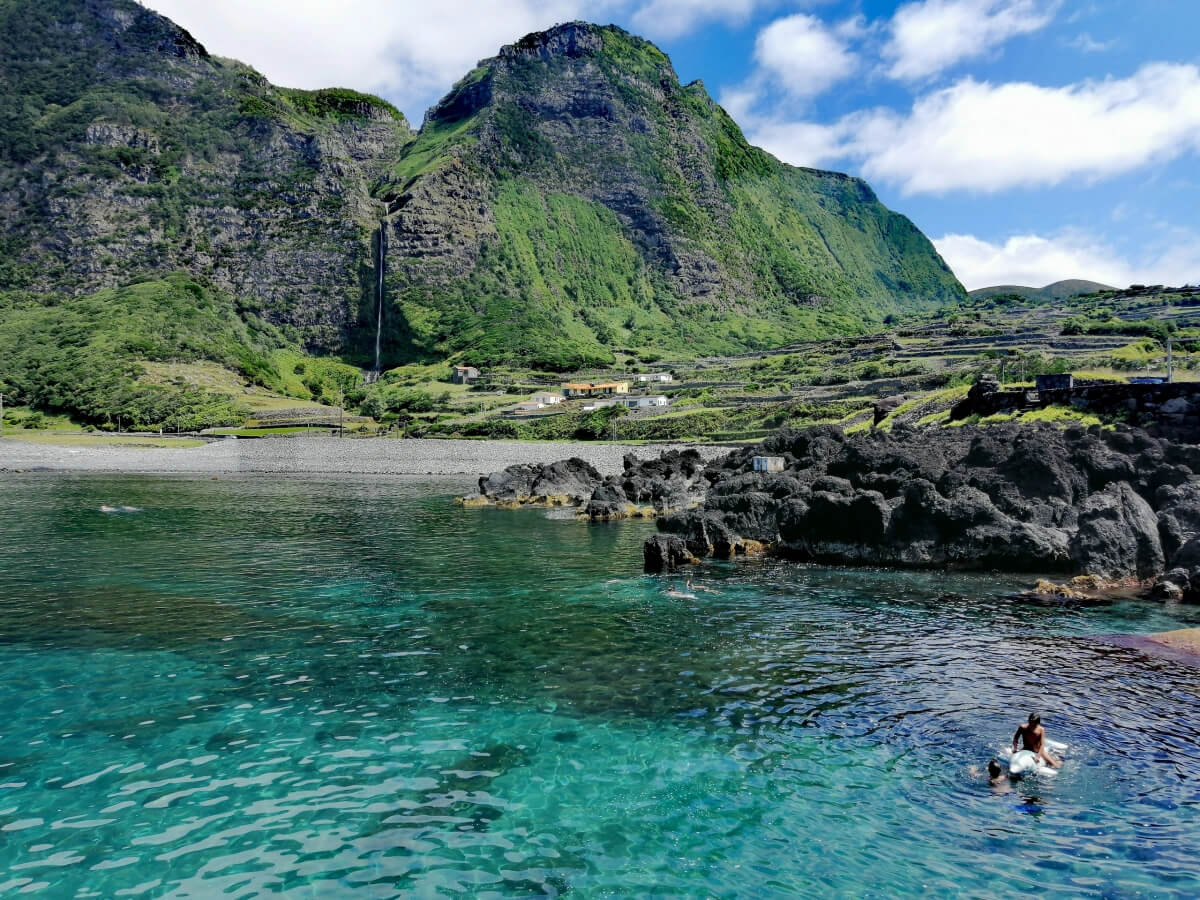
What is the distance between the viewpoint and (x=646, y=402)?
150125mm

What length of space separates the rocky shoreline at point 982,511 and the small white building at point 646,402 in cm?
9753

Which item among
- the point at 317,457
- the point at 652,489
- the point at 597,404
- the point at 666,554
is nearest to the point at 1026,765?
the point at 666,554

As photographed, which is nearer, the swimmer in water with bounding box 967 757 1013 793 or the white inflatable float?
the swimmer in water with bounding box 967 757 1013 793

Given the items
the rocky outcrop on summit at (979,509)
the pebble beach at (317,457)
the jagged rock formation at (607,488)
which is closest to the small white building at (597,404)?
the pebble beach at (317,457)

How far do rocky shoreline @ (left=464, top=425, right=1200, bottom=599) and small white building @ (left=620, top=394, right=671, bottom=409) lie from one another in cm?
9753

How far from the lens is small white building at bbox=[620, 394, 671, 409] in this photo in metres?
148

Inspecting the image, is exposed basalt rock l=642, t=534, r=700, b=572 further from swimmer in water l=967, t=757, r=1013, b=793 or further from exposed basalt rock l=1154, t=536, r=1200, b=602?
swimmer in water l=967, t=757, r=1013, b=793

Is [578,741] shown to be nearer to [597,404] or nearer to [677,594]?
[677,594]

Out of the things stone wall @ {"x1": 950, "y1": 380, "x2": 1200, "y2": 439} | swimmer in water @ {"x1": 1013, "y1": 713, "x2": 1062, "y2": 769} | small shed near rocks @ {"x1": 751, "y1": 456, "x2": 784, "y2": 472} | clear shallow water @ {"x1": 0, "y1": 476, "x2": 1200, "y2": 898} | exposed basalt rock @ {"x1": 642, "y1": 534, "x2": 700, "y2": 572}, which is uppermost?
stone wall @ {"x1": 950, "y1": 380, "x2": 1200, "y2": 439}

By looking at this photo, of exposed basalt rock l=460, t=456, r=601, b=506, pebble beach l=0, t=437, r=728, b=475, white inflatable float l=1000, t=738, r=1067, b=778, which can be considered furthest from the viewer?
pebble beach l=0, t=437, r=728, b=475

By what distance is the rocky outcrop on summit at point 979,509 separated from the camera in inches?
1302

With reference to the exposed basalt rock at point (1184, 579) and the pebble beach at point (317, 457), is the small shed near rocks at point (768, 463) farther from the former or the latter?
the pebble beach at point (317, 457)

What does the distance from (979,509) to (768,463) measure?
20.8 m

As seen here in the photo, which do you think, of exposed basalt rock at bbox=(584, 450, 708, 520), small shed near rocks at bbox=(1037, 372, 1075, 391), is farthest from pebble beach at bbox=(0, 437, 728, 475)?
small shed near rocks at bbox=(1037, 372, 1075, 391)
